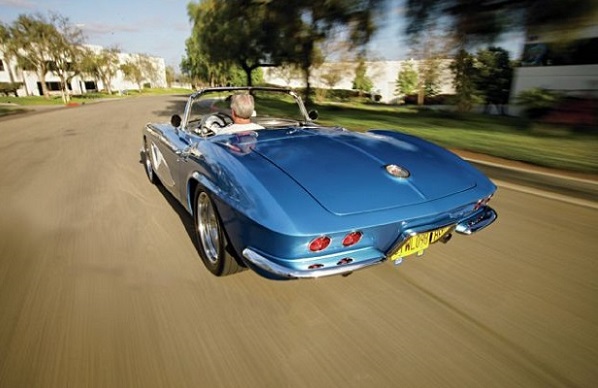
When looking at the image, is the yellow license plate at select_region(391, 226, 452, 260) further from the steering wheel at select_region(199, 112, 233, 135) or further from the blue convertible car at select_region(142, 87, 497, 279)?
the steering wheel at select_region(199, 112, 233, 135)

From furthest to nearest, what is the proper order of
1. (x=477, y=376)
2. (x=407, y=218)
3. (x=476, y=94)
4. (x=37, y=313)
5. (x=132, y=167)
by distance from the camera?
(x=476, y=94) → (x=132, y=167) → (x=37, y=313) → (x=407, y=218) → (x=477, y=376)

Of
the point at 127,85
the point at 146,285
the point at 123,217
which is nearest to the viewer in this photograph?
the point at 146,285

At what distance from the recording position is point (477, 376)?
5.81 feet

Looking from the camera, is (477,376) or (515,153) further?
(515,153)

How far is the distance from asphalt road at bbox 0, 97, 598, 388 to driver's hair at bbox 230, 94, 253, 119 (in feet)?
4.05

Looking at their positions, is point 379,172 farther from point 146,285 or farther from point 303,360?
point 146,285

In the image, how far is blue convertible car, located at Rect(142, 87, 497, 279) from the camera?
1986 millimetres

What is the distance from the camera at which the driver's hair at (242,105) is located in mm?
3283

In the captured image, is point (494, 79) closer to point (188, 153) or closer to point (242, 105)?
point (242, 105)

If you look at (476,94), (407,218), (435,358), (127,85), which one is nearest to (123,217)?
(407,218)

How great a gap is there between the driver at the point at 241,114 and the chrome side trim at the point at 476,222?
1.91 metres

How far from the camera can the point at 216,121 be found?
11.8 ft

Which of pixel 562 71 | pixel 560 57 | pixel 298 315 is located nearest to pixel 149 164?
pixel 298 315

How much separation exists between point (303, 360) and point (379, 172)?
1225mm
